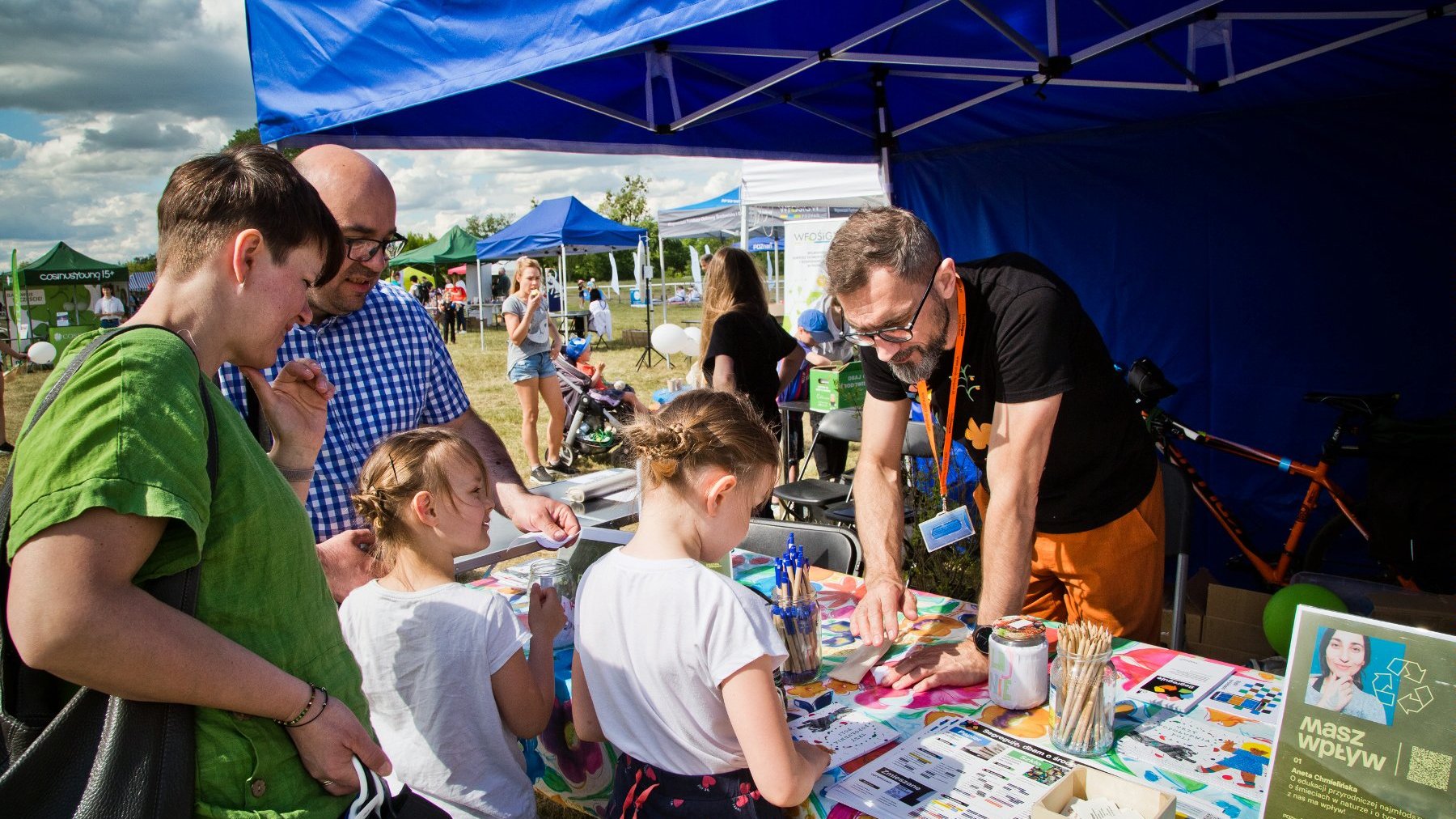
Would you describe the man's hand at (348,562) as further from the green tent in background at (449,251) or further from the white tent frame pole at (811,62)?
the green tent in background at (449,251)

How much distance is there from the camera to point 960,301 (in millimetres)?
2006

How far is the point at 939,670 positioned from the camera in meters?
1.62

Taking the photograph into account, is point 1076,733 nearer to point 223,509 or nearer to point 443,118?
point 223,509

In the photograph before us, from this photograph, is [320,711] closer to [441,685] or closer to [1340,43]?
Answer: [441,685]

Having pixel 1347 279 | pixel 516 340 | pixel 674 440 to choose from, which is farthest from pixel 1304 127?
pixel 516 340

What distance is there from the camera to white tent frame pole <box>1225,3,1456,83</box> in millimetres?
2637

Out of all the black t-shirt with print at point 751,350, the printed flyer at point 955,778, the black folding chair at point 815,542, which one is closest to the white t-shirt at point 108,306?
the black t-shirt with print at point 751,350

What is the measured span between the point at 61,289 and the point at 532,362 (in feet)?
67.5

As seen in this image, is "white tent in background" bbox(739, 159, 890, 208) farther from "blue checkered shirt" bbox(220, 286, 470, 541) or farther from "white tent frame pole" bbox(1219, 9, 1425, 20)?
"blue checkered shirt" bbox(220, 286, 470, 541)

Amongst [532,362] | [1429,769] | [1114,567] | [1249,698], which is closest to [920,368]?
[1114,567]

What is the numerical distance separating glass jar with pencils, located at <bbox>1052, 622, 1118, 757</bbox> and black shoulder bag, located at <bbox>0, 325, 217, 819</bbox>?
4.01 ft

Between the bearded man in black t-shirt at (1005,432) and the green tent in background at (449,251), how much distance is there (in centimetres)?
2221

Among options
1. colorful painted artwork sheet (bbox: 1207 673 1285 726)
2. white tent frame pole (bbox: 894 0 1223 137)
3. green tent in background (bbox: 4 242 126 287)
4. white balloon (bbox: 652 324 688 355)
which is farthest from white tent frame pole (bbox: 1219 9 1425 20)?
green tent in background (bbox: 4 242 126 287)

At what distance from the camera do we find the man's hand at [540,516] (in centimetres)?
207
